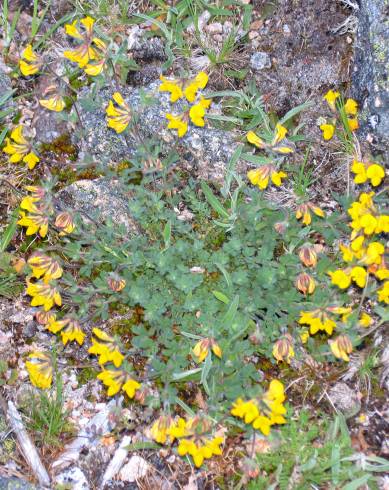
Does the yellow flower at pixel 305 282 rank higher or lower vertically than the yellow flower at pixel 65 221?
lower

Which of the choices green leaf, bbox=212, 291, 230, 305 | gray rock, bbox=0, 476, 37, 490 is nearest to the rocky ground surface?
gray rock, bbox=0, 476, 37, 490

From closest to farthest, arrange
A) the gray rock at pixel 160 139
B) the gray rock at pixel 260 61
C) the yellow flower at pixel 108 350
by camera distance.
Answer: the yellow flower at pixel 108 350, the gray rock at pixel 160 139, the gray rock at pixel 260 61

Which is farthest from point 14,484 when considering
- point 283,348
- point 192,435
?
point 283,348

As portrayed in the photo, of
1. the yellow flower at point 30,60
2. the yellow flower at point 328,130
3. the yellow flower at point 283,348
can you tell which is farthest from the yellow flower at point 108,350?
the yellow flower at point 328,130

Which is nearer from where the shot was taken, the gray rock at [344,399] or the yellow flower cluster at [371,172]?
the yellow flower cluster at [371,172]

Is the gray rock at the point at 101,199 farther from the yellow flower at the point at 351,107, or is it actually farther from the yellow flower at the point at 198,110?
the yellow flower at the point at 351,107

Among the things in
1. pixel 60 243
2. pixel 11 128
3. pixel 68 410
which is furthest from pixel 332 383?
pixel 11 128

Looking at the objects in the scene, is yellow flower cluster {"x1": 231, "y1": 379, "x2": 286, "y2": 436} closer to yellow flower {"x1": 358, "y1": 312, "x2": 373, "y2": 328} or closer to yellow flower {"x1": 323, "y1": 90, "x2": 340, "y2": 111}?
yellow flower {"x1": 358, "y1": 312, "x2": 373, "y2": 328}
